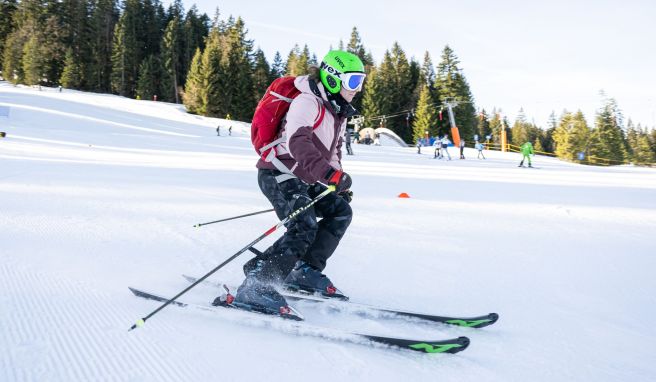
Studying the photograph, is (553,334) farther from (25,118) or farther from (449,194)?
(25,118)

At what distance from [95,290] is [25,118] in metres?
30.3

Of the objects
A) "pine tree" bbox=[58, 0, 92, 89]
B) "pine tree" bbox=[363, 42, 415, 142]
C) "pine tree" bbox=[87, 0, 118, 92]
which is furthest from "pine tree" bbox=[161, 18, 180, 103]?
"pine tree" bbox=[363, 42, 415, 142]

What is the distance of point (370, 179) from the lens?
12.1 metres

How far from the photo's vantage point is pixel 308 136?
8.95ft

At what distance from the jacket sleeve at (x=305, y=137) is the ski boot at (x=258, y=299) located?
76cm

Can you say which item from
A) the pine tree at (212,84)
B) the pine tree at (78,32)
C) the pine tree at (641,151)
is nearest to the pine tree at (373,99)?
the pine tree at (212,84)

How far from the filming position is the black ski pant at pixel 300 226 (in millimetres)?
2852

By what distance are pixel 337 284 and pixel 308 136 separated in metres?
1.41

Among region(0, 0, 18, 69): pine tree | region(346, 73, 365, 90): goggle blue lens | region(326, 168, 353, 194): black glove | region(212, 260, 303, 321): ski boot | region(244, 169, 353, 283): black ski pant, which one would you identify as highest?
region(0, 0, 18, 69): pine tree

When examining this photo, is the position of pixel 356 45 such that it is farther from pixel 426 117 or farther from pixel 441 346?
pixel 441 346

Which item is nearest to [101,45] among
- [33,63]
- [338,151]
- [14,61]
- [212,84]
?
[14,61]

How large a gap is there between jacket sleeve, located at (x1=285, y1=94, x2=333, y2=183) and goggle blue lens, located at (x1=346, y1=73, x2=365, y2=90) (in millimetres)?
293

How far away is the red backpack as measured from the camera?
9.63 feet

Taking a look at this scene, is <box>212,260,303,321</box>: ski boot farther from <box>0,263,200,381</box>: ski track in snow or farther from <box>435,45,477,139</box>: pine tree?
<box>435,45,477,139</box>: pine tree
